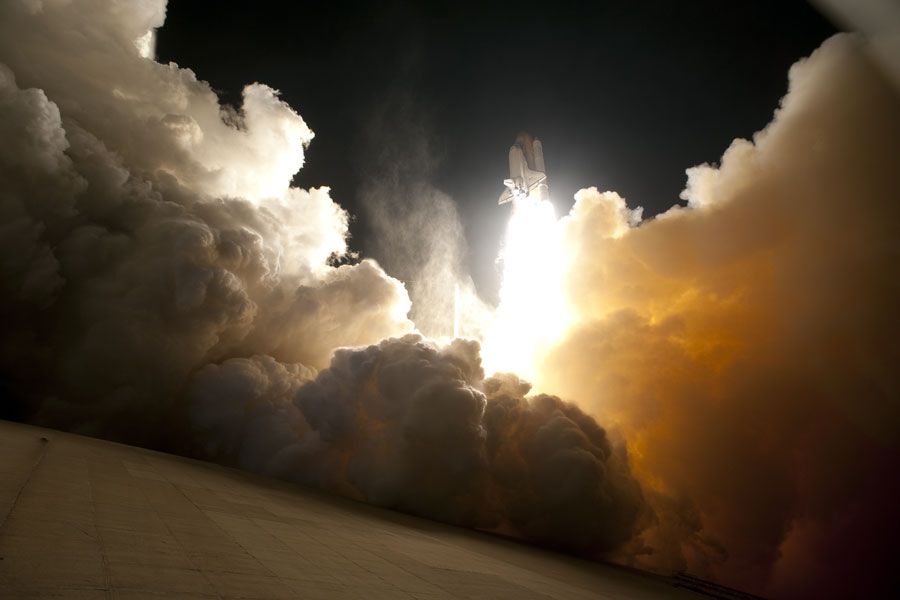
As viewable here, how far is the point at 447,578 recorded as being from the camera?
14.5 m

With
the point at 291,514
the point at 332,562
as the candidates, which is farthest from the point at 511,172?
the point at 332,562

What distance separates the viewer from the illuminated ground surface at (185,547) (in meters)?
7.07

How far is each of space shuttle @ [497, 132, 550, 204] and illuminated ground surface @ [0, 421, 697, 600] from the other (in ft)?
153

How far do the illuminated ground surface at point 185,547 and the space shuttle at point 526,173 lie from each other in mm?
46742

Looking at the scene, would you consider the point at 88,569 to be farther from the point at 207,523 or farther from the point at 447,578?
the point at 447,578

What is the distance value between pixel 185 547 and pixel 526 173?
56693 millimetres

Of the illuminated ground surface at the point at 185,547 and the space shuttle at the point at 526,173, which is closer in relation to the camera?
the illuminated ground surface at the point at 185,547

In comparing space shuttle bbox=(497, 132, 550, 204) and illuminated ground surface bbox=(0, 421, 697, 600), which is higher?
space shuttle bbox=(497, 132, 550, 204)

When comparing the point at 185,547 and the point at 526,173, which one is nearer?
the point at 185,547

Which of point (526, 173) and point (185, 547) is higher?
point (526, 173)

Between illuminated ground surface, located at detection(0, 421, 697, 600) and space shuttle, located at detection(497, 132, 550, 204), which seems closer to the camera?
illuminated ground surface, located at detection(0, 421, 697, 600)

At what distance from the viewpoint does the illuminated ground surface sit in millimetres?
7074

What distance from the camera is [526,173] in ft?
193

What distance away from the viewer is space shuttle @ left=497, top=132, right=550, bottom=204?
57844 mm
